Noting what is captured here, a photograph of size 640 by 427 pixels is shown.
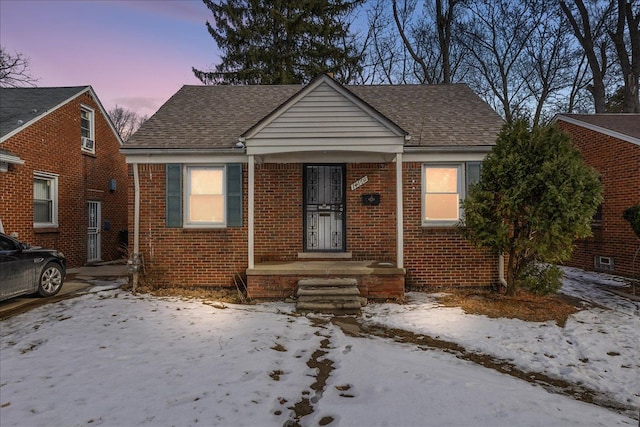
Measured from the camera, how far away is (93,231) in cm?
1279

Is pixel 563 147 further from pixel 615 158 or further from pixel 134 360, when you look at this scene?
pixel 134 360

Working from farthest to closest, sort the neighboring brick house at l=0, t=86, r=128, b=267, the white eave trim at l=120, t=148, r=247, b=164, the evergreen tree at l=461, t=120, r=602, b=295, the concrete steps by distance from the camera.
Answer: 1. the neighboring brick house at l=0, t=86, r=128, b=267
2. the white eave trim at l=120, t=148, r=247, b=164
3. the concrete steps
4. the evergreen tree at l=461, t=120, r=602, b=295

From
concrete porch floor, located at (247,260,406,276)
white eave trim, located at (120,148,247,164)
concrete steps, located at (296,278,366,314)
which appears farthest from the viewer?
white eave trim, located at (120,148,247,164)

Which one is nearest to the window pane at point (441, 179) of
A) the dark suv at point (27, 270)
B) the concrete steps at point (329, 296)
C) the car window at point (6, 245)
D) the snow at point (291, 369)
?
the snow at point (291, 369)

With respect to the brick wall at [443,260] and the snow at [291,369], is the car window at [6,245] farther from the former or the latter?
the brick wall at [443,260]

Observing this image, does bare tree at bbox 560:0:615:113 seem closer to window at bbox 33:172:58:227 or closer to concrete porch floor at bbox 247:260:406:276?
concrete porch floor at bbox 247:260:406:276

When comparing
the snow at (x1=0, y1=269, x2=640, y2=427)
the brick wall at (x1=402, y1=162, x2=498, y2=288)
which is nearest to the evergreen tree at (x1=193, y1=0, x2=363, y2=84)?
the brick wall at (x1=402, y1=162, x2=498, y2=288)

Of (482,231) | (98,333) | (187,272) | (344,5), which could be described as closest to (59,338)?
(98,333)

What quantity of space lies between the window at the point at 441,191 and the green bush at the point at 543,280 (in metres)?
1.84

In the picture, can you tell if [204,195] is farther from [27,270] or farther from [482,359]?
[482,359]

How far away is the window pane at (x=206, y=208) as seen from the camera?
826cm

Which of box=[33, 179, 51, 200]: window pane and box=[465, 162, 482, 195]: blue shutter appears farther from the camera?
box=[33, 179, 51, 200]: window pane

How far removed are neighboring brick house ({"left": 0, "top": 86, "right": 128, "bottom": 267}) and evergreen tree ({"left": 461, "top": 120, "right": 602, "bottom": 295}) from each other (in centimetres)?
1021

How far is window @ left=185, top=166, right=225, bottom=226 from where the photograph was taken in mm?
8250
